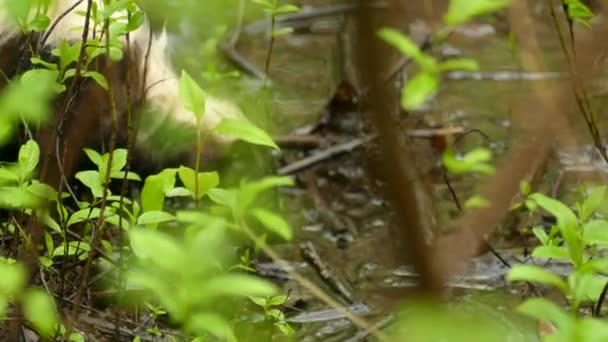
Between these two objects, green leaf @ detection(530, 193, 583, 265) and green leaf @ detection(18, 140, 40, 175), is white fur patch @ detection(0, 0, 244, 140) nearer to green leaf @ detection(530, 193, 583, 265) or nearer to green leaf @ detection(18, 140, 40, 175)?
green leaf @ detection(18, 140, 40, 175)

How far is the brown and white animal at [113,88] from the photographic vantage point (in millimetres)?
2322

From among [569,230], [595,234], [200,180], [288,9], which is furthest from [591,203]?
[288,9]

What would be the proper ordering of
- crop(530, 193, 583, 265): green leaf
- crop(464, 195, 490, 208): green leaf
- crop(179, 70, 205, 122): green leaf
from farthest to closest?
crop(179, 70, 205, 122): green leaf
crop(530, 193, 583, 265): green leaf
crop(464, 195, 490, 208): green leaf

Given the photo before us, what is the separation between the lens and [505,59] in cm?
443

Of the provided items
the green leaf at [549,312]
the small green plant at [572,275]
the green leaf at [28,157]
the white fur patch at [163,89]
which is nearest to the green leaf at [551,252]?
the small green plant at [572,275]

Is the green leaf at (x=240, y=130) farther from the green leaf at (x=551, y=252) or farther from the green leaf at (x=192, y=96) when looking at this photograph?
the green leaf at (x=551, y=252)

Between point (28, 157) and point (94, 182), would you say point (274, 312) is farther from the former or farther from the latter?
point (28, 157)

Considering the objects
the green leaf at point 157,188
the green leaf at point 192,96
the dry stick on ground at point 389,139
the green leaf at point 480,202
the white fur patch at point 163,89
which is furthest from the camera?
the white fur patch at point 163,89

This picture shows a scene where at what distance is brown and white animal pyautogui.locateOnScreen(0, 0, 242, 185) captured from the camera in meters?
2.32

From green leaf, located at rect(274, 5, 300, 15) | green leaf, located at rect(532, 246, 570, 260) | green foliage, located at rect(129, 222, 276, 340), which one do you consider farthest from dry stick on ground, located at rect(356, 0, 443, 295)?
green leaf, located at rect(274, 5, 300, 15)

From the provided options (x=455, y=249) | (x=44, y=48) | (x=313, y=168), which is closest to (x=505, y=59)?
(x=313, y=168)

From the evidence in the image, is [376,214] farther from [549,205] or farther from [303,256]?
[549,205]

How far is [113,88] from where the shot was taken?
2.84 m

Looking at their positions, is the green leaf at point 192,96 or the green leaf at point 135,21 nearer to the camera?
the green leaf at point 192,96
